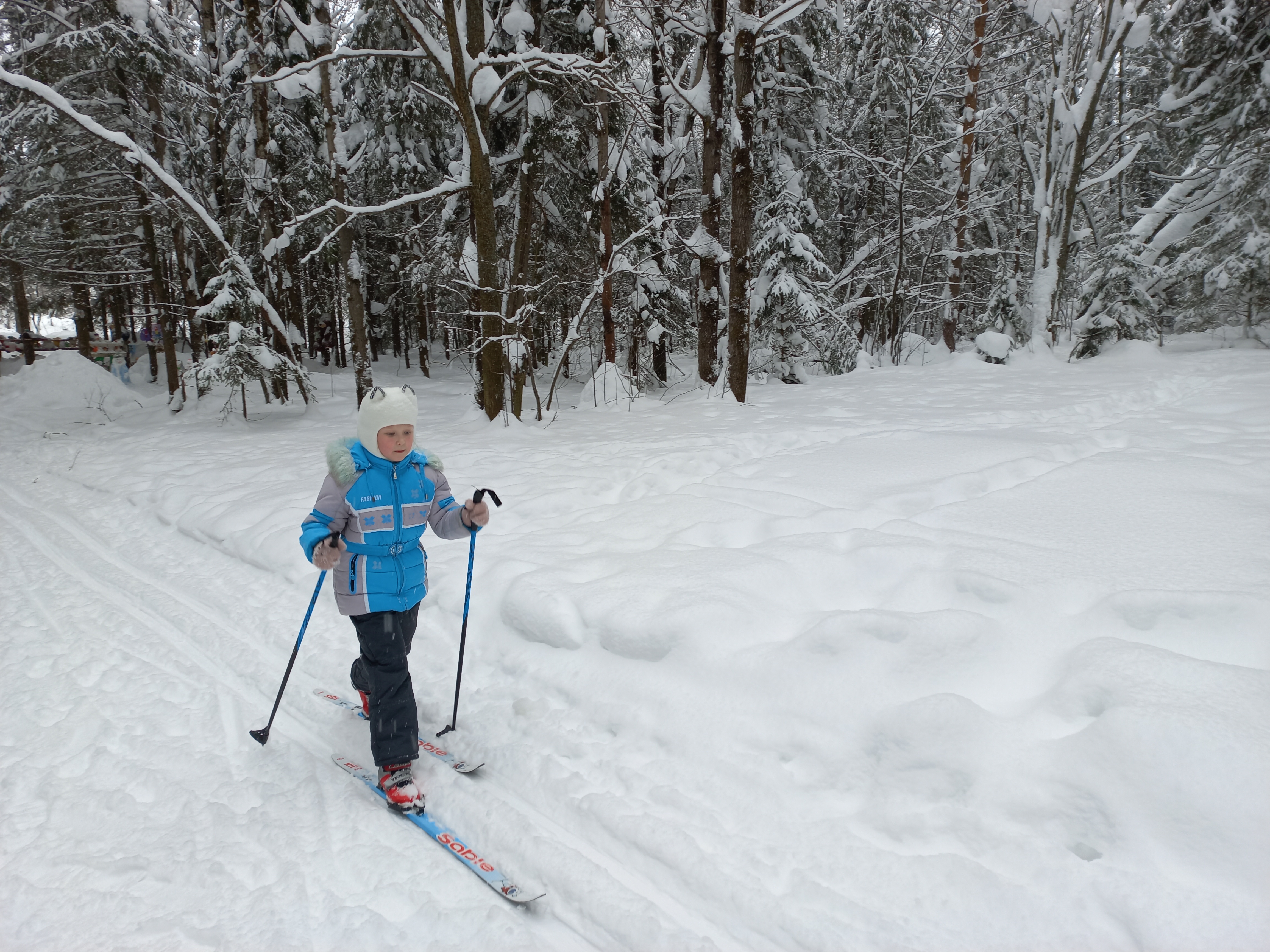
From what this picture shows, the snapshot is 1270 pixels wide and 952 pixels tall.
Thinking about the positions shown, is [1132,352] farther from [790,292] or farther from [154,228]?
[154,228]

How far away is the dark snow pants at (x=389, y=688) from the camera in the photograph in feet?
9.38

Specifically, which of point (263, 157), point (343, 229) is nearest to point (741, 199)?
point (343, 229)

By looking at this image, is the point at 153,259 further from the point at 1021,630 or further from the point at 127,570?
the point at 1021,630

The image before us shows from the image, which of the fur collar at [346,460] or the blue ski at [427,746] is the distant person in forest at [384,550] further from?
the blue ski at [427,746]

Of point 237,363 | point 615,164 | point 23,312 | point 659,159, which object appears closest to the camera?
point 237,363

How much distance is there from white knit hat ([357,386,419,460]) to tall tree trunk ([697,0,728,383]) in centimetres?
998

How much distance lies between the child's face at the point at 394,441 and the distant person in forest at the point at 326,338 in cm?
2525

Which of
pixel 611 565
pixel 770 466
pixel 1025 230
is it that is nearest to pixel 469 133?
pixel 770 466

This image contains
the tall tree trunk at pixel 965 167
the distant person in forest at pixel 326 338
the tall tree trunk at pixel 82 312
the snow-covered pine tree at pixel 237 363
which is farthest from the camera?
the distant person in forest at pixel 326 338

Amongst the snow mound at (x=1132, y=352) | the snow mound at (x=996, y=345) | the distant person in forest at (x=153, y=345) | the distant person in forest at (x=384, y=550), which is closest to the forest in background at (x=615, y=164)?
the snow mound at (x=1132, y=352)

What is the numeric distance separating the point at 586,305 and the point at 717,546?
617cm

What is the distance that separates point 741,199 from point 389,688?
923 centimetres

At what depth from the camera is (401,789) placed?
281 centimetres

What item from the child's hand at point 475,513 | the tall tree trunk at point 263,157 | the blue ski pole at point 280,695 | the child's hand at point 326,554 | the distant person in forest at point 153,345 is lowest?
the blue ski pole at point 280,695
